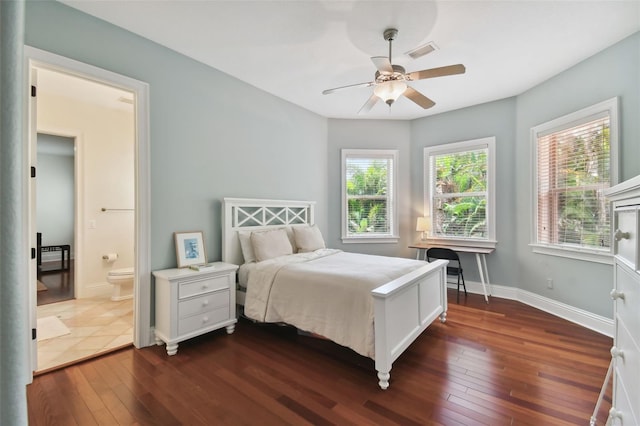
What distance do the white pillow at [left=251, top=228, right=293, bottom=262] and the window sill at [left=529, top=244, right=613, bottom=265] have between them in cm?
317

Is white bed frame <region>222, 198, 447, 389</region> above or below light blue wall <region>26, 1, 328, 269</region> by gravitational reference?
below

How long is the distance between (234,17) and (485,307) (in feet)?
13.8

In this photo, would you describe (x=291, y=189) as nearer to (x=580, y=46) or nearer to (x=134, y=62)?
(x=134, y=62)

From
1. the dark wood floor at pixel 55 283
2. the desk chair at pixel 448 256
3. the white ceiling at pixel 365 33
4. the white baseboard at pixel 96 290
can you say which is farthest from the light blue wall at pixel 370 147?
the dark wood floor at pixel 55 283

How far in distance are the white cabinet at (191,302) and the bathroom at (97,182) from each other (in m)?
1.11

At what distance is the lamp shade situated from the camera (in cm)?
462

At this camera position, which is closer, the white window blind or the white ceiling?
the white ceiling

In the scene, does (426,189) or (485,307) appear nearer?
(485,307)

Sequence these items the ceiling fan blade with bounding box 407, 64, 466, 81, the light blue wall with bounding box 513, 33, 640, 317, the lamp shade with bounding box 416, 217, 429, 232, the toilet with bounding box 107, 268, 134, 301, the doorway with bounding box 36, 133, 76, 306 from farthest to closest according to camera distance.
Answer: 1. the doorway with bounding box 36, 133, 76, 306
2. the lamp shade with bounding box 416, 217, 429, 232
3. the toilet with bounding box 107, 268, 134, 301
4. the light blue wall with bounding box 513, 33, 640, 317
5. the ceiling fan blade with bounding box 407, 64, 466, 81

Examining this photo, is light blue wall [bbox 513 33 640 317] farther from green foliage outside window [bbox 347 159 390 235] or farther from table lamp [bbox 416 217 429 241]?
green foliage outside window [bbox 347 159 390 235]

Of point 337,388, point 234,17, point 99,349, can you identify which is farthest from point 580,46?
point 99,349

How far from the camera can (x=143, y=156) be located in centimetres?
267

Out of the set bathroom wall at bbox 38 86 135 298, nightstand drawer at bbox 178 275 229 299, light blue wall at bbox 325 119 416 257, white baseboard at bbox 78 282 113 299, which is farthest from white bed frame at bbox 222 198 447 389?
white baseboard at bbox 78 282 113 299

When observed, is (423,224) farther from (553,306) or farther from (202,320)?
(202,320)
